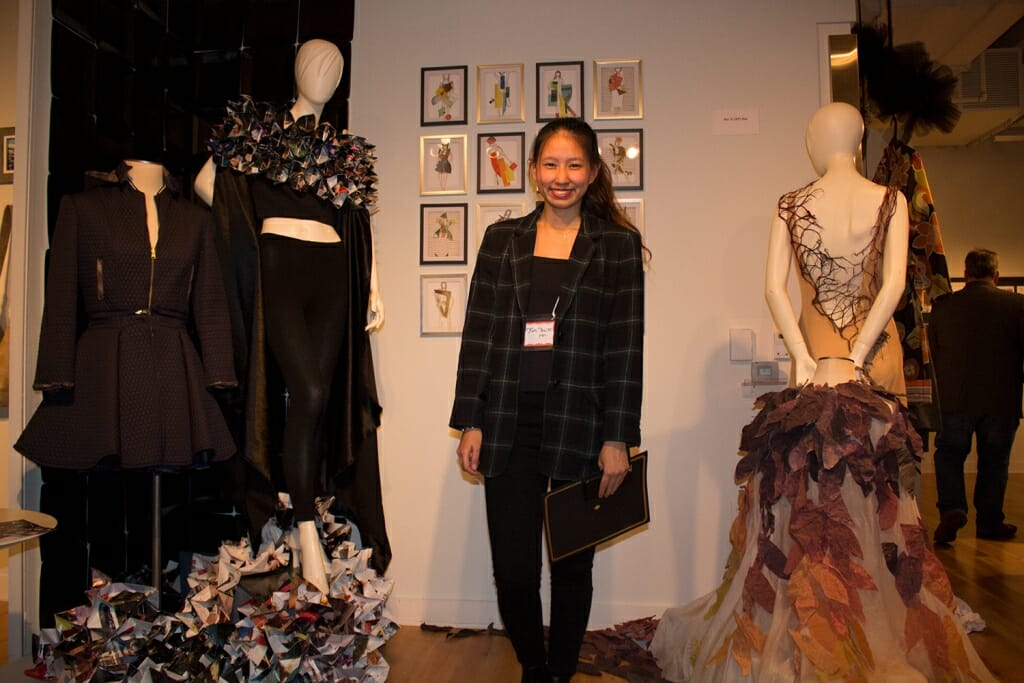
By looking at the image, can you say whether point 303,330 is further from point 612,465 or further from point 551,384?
point 612,465

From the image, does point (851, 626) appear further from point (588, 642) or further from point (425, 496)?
point (425, 496)

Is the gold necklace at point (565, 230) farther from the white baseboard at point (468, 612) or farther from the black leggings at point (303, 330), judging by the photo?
the white baseboard at point (468, 612)

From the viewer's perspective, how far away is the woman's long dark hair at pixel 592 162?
1.80 meters

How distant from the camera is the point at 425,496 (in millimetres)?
2895

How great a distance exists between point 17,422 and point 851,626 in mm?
2586

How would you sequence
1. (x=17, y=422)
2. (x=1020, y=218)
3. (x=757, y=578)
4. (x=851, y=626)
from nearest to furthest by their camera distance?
(x=851, y=626), (x=757, y=578), (x=17, y=422), (x=1020, y=218)

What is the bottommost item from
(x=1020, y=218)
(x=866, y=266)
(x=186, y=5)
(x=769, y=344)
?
(x=769, y=344)

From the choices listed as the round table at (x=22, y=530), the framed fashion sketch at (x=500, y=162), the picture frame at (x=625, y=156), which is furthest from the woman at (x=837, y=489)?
the round table at (x=22, y=530)

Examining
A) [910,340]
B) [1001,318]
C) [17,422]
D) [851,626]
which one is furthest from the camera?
[1001,318]

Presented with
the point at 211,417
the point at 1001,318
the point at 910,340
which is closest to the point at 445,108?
the point at 211,417

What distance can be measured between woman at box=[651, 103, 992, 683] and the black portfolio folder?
0.47 m

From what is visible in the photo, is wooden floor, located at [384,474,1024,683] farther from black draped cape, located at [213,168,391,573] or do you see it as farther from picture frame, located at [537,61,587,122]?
picture frame, located at [537,61,587,122]

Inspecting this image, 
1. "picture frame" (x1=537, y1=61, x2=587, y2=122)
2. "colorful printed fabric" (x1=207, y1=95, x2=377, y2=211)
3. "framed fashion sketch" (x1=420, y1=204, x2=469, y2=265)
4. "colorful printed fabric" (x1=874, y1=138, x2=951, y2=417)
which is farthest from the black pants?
"colorful printed fabric" (x1=874, y1=138, x2=951, y2=417)

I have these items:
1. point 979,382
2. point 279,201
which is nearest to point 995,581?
point 979,382
